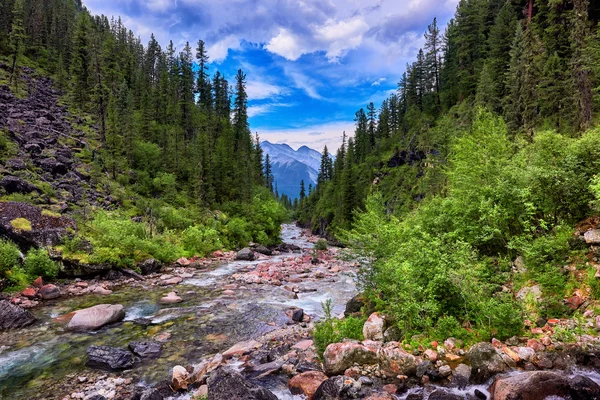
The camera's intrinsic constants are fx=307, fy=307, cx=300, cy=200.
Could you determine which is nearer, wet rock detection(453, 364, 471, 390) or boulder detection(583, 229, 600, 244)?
wet rock detection(453, 364, 471, 390)

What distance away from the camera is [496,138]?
15.5 metres

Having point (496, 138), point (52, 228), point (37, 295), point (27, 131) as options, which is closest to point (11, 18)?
point (27, 131)

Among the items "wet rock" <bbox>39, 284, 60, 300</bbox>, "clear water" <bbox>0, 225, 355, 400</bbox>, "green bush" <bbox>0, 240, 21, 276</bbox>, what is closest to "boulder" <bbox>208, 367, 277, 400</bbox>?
"clear water" <bbox>0, 225, 355, 400</bbox>

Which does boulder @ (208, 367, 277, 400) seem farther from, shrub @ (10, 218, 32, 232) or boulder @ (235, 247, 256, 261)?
boulder @ (235, 247, 256, 261)

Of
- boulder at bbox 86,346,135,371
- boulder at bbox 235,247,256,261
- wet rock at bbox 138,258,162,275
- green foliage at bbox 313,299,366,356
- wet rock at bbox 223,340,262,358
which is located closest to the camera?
green foliage at bbox 313,299,366,356

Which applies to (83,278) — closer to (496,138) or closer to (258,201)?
(496,138)

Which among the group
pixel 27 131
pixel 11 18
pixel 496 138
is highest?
pixel 11 18

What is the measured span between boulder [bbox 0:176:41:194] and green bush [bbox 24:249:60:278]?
10.7 m

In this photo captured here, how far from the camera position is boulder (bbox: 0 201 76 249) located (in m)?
19.6

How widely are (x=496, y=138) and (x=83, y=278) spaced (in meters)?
26.5

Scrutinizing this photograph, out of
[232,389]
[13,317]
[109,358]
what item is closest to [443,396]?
[232,389]

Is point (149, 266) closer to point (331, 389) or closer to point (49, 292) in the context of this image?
point (49, 292)

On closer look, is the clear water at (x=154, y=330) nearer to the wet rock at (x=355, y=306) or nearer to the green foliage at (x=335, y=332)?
the green foliage at (x=335, y=332)

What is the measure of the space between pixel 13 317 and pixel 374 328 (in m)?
15.0
